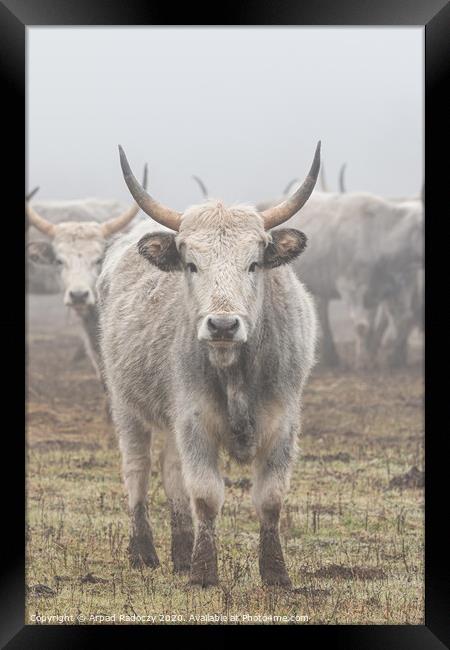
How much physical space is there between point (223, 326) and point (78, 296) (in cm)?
569

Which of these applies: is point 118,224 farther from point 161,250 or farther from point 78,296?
point 161,250

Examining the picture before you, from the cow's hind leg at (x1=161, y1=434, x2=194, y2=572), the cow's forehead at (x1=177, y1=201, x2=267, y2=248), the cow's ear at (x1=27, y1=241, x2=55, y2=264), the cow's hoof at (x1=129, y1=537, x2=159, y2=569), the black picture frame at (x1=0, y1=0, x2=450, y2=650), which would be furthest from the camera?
the cow's ear at (x1=27, y1=241, x2=55, y2=264)

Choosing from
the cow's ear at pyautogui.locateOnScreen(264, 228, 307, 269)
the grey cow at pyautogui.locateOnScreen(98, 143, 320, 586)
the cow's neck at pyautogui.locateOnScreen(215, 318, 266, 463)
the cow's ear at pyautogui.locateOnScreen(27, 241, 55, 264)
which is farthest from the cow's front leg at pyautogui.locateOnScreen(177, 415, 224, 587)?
the cow's ear at pyautogui.locateOnScreen(27, 241, 55, 264)

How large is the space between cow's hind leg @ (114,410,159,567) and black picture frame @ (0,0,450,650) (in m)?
1.23

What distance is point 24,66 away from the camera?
20.3 feet

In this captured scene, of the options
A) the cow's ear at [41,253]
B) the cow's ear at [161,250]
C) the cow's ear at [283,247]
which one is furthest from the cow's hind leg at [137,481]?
the cow's ear at [41,253]

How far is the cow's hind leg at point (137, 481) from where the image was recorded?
7.46m

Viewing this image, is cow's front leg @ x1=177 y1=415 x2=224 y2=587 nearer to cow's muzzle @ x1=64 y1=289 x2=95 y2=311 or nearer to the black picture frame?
the black picture frame

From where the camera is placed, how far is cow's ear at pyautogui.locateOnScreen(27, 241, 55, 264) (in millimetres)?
11977

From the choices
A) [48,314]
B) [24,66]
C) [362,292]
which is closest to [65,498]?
[24,66]

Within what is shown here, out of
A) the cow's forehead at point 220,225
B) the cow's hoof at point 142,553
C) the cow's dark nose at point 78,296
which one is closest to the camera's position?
the cow's forehead at point 220,225

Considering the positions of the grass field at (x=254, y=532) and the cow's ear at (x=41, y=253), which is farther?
the cow's ear at (x=41, y=253)

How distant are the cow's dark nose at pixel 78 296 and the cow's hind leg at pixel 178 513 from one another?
437cm

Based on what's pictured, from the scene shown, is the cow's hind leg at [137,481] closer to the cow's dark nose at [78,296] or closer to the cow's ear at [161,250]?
the cow's ear at [161,250]
